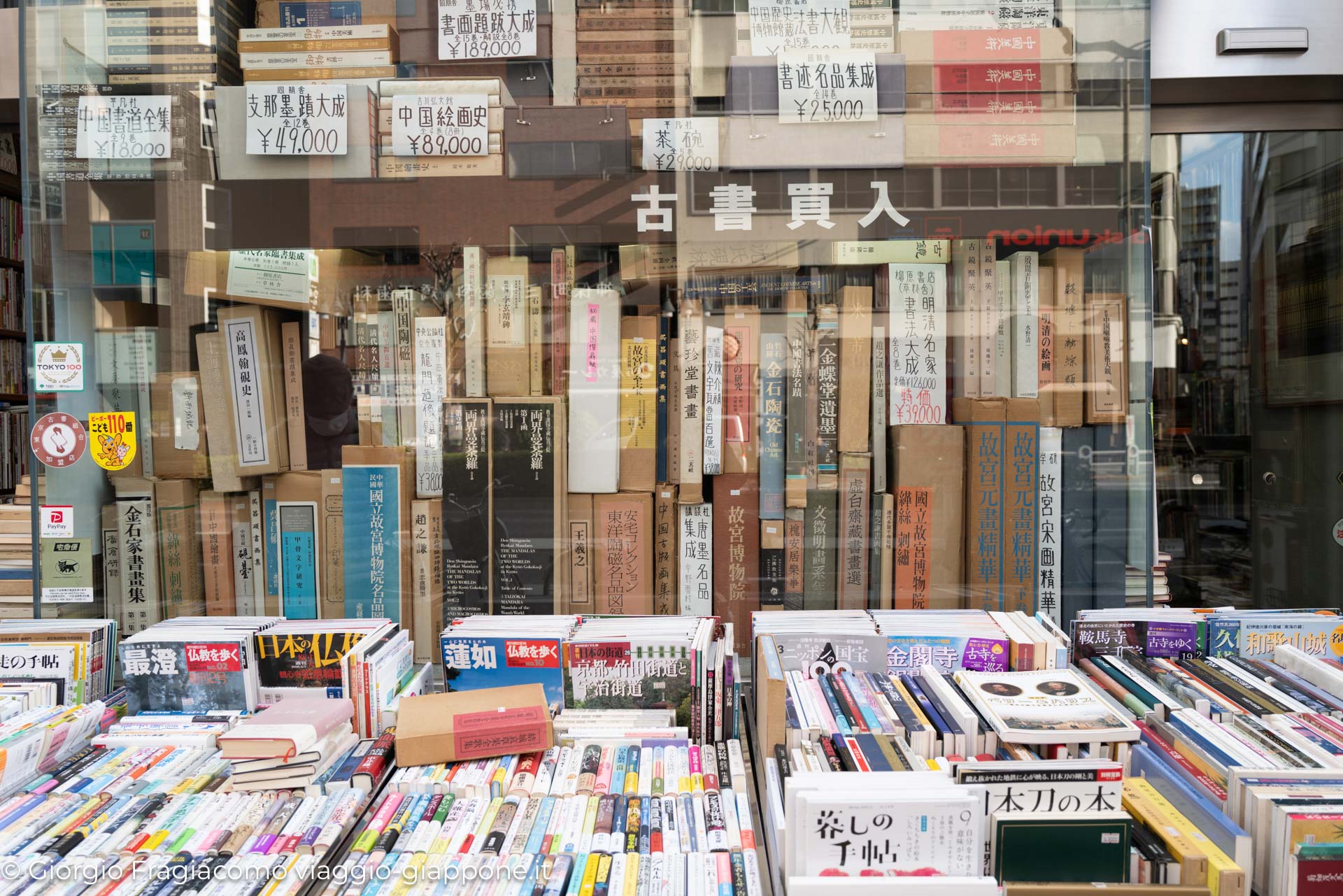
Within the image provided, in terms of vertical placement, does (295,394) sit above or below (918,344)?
below

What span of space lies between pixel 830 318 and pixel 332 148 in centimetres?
184

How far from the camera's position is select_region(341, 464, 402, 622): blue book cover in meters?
3.07

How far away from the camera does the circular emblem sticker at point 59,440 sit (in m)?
2.98

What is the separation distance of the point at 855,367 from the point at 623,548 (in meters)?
1.06

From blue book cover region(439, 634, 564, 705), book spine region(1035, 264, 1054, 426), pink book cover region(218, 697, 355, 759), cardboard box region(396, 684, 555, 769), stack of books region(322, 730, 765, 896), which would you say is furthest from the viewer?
book spine region(1035, 264, 1054, 426)

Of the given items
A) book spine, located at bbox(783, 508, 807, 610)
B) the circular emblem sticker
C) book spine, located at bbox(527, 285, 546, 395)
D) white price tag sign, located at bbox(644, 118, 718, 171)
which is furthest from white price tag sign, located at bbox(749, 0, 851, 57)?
the circular emblem sticker

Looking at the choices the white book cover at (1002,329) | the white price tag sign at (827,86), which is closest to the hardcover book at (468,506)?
the white price tag sign at (827,86)

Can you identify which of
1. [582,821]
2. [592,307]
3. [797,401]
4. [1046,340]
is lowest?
[582,821]

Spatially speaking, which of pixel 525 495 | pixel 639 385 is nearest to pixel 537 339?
pixel 639 385

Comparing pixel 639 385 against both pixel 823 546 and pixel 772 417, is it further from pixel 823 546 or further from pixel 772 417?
pixel 823 546

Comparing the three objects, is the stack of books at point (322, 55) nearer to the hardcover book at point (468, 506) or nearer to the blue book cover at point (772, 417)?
the hardcover book at point (468, 506)

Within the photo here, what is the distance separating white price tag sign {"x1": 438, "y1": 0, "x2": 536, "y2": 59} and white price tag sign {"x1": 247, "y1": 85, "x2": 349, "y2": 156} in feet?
1.37

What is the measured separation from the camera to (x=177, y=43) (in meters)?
3.04

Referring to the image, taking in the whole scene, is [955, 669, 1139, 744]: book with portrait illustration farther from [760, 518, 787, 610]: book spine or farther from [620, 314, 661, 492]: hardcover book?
[620, 314, 661, 492]: hardcover book
